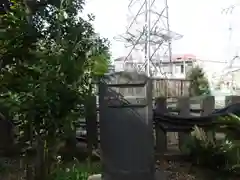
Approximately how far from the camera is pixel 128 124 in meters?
4.84

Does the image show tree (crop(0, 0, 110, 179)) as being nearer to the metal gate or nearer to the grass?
the grass

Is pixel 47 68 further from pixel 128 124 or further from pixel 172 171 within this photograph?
pixel 172 171

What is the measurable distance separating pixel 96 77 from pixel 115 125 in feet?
3.27

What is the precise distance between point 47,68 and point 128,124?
1.62 m

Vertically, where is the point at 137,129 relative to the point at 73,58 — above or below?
below

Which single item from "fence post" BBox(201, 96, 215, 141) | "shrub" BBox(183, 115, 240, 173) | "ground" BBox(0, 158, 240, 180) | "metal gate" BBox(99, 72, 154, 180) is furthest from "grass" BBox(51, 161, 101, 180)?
"fence post" BBox(201, 96, 215, 141)

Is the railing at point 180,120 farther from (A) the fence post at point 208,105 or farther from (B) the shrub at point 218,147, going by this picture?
(B) the shrub at point 218,147

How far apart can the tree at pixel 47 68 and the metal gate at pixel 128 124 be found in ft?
2.50

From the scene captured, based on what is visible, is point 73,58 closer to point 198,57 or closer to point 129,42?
point 129,42

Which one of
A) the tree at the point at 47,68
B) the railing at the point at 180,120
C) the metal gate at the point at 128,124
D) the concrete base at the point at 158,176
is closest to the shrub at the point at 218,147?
the railing at the point at 180,120

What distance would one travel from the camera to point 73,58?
3.80 meters

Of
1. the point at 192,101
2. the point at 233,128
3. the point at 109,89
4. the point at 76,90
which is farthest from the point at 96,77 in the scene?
the point at 192,101

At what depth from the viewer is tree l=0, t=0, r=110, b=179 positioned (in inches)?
146

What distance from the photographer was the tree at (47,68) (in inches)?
146
